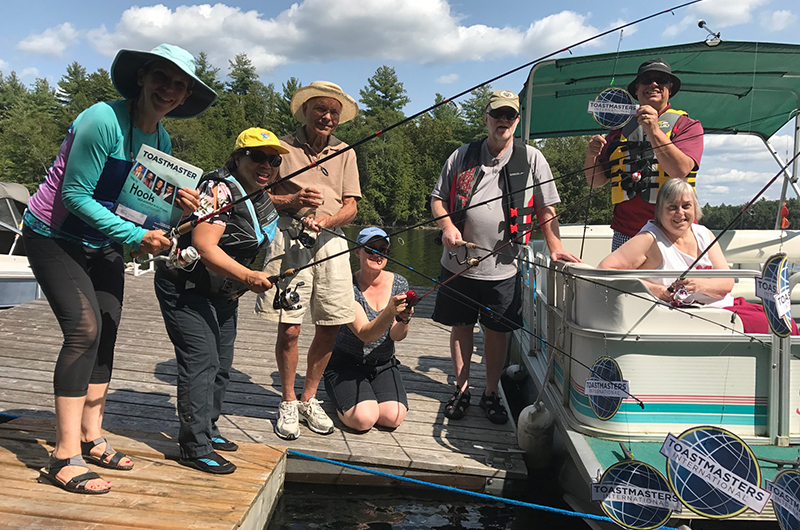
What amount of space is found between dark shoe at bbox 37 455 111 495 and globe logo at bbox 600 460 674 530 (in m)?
2.24

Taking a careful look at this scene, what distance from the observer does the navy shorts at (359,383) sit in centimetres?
381

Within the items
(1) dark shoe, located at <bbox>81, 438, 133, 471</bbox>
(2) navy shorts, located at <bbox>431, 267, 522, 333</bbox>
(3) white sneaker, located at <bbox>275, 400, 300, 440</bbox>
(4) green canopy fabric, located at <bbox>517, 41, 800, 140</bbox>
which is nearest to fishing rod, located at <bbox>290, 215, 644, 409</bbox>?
(2) navy shorts, located at <bbox>431, 267, 522, 333</bbox>

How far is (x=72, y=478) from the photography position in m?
2.54

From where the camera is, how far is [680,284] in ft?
9.70

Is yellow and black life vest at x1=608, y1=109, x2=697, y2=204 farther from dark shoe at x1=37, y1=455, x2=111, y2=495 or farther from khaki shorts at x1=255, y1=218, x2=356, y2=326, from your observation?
dark shoe at x1=37, y1=455, x2=111, y2=495

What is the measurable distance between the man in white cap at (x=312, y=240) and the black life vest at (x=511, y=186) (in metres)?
0.75

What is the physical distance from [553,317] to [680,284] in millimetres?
1014

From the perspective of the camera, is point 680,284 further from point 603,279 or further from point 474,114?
point 474,114

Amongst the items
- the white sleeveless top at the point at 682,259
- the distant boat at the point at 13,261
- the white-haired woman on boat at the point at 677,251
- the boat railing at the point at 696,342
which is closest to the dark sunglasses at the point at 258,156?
the boat railing at the point at 696,342

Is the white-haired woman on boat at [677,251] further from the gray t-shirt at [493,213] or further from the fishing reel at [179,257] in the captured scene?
the fishing reel at [179,257]

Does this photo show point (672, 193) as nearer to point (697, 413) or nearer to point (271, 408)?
point (697, 413)

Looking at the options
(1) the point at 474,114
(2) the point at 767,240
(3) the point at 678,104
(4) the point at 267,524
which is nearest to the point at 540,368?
(4) the point at 267,524

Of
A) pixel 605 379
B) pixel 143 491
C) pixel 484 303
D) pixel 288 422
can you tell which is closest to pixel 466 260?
pixel 484 303

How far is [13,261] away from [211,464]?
8773 millimetres
